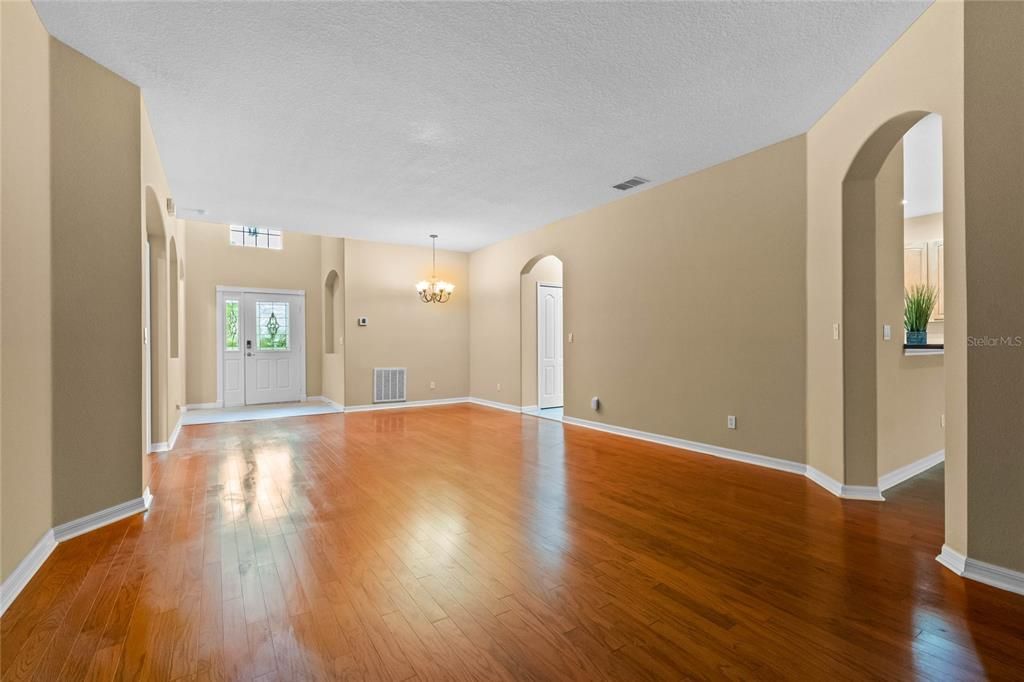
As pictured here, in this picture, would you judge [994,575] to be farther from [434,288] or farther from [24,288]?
[434,288]

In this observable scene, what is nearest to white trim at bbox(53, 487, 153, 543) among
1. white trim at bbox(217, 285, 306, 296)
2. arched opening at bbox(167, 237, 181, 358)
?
arched opening at bbox(167, 237, 181, 358)

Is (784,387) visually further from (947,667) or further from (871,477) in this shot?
(947,667)

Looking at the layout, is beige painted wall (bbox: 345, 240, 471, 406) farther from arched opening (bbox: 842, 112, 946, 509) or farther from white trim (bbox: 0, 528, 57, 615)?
white trim (bbox: 0, 528, 57, 615)

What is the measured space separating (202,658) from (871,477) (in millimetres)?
4034

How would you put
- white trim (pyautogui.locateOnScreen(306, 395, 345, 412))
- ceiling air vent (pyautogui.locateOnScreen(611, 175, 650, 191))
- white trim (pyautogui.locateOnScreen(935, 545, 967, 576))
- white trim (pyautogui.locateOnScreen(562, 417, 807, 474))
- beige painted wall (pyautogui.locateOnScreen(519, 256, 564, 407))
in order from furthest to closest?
white trim (pyautogui.locateOnScreen(306, 395, 345, 412)), beige painted wall (pyautogui.locateOnScreen(519, 256, 564, 407)), ceiling air vent (pyautogui.locateOnScreen(611, 175, 650, 191)), white trim (pyautogui.locateOnScreen(562, 417, 807, 474)), white trim (pyautogui.locateOnScreen(935, 545, 967, 576))

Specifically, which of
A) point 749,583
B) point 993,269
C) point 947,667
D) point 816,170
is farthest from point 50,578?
point 816,170

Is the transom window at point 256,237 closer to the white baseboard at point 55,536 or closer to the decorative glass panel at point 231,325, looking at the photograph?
the decorative glass panel at point 231,325

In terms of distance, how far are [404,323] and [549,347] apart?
8.64 ft

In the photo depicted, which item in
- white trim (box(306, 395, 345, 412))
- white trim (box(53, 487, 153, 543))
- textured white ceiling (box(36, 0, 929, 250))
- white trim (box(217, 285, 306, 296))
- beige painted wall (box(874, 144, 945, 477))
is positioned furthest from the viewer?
white trim (box(217, 285, 306, 296))

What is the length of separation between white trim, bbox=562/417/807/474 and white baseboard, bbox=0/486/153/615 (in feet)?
14.7

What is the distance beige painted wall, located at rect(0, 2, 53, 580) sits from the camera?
210cm

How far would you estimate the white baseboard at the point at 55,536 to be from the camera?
2.05 m

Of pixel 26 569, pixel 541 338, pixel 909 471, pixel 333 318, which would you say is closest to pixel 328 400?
pixel 333 318

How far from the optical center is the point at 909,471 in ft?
12.3
